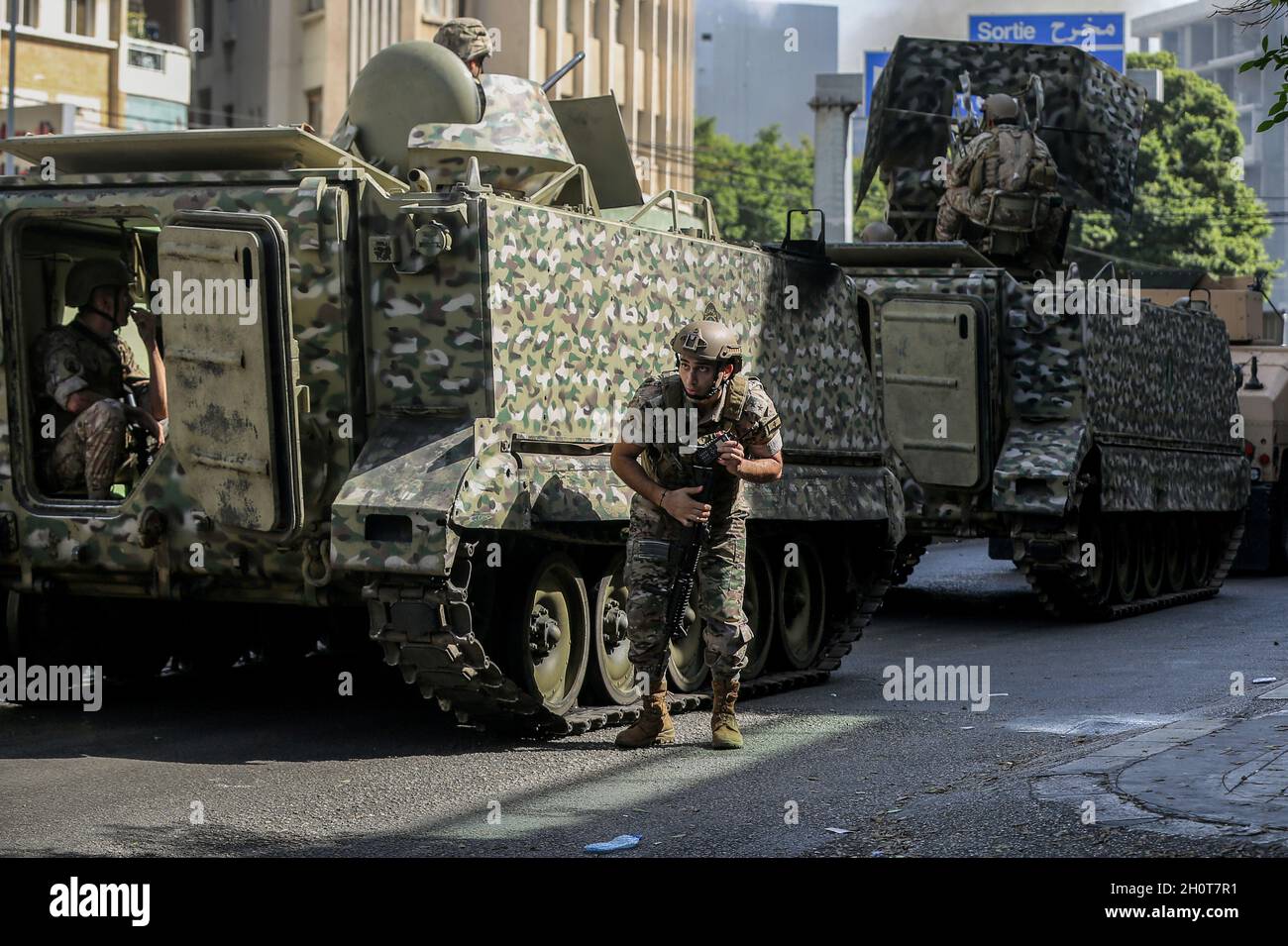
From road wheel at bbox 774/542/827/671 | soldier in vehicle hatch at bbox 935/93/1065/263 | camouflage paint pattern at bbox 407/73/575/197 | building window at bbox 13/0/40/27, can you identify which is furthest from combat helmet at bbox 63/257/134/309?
building window at bbox 13/0/40/27

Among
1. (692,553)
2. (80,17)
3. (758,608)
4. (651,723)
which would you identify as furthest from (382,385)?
(80,17)

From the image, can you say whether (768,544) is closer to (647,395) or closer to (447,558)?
(647,395)

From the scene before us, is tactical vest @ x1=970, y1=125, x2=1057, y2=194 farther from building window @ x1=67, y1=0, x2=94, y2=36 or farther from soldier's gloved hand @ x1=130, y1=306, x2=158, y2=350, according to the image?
building window @ x1=67, y1=0, x2=94, y2=36

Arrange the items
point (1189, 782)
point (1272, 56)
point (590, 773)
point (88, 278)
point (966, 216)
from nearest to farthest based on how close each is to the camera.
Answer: point (1272, 56)
point (1189, 782)
point (590, 773)
point (88, 278)
point (966, 216)

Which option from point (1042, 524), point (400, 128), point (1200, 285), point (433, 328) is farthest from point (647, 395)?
point (1200, 285)

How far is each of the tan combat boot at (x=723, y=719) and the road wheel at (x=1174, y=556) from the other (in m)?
10.3

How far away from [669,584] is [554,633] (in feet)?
2.37

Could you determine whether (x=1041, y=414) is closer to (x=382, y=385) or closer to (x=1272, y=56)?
(x=382, y=385)

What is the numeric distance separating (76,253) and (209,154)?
5.65ft

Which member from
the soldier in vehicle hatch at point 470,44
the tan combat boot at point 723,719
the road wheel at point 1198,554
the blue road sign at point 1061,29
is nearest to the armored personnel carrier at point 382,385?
the soldier in vehicle hatch at point 470,44

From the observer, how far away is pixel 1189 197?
52781mm

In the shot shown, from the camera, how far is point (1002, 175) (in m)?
17.8

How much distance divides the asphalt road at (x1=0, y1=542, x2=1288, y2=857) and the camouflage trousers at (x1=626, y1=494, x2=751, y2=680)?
1.52 feet

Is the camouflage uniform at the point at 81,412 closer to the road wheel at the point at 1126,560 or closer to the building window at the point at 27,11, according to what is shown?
the road wheel at the point at 1126,560
